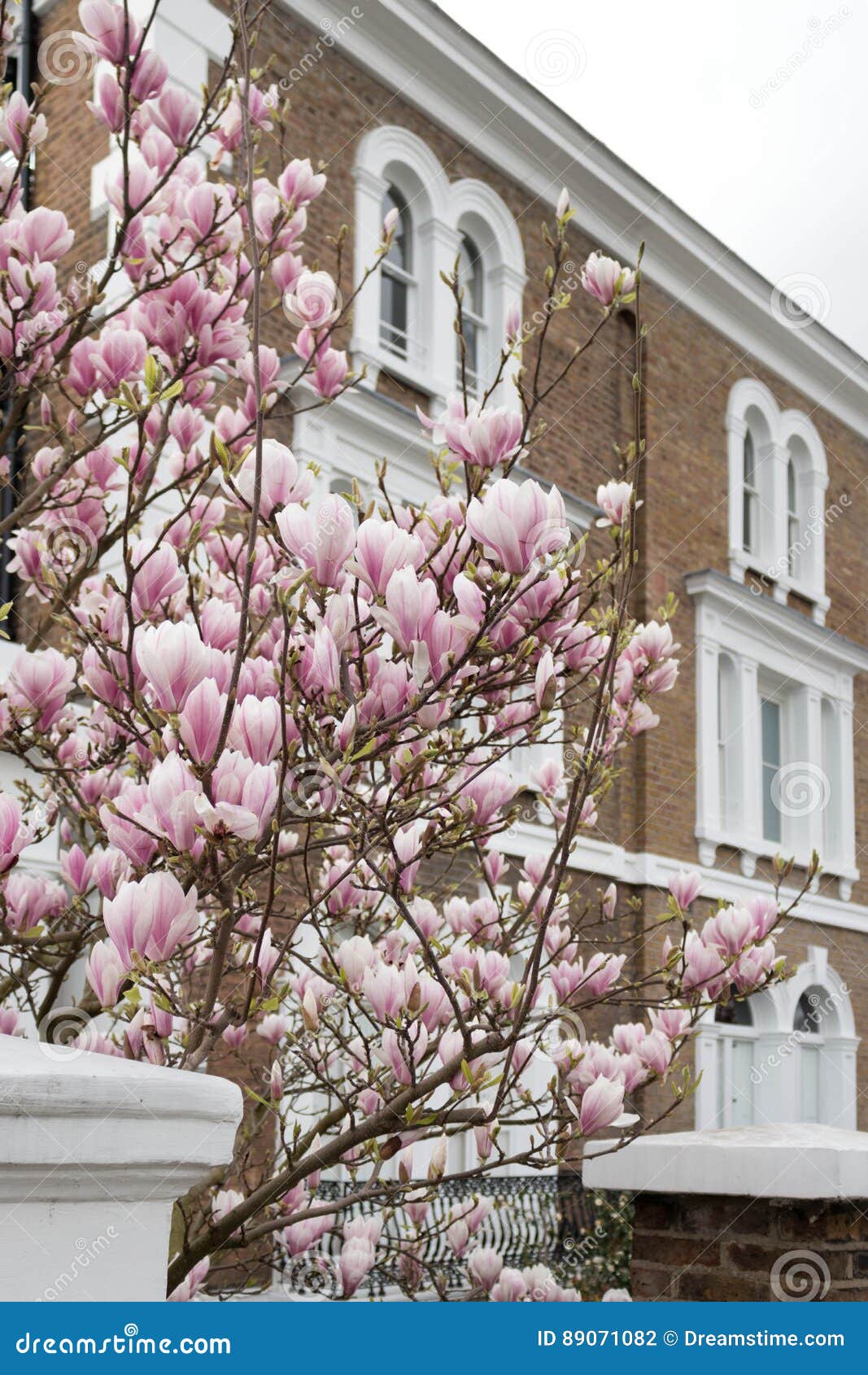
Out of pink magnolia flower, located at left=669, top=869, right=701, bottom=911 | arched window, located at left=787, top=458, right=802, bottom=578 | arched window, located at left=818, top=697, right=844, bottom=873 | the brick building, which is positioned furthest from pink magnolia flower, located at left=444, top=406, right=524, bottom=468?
arched window, located at left=818, top=697, right=844, bottom=873

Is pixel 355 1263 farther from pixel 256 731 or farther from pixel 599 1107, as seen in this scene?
pixel 256 731

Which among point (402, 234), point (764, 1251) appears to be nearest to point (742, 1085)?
point (402, 234)

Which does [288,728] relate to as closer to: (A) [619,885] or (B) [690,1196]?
(B) [690,1196]

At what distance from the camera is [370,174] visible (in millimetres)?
11547

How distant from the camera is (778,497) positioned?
17172 millimetres

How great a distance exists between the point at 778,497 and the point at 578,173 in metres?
5.16

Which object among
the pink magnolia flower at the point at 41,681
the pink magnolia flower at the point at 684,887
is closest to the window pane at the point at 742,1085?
the pink magnolia flower at the point at 684,887

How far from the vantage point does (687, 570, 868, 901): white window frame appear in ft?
49.8

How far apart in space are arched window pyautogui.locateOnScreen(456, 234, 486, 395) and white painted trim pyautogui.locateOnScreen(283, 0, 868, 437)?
887 mm

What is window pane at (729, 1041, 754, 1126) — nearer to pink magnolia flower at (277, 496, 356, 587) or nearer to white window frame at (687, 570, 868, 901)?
white window frame at (687, 570, 868, 901)

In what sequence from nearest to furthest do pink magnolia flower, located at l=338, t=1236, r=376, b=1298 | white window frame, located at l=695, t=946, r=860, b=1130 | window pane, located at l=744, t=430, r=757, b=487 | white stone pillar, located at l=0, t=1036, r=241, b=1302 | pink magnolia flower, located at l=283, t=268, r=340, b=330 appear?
white stone pillar, located at l=0, t=1036, r=241, b=1302, pink magnolia flower, located at l=283, t=268, r=340, b=330, pink magnolia flower, located at l=338, t=1236, r=376, b=1298, white window frame, located at l=695, t=946, r=860, b=1130, window pane, located at l=744, t=430, r=757, b=487

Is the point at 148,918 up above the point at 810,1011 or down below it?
below

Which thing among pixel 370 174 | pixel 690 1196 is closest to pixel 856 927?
pixel 370 174

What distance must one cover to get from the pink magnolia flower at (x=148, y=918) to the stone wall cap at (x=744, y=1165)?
148 cm
